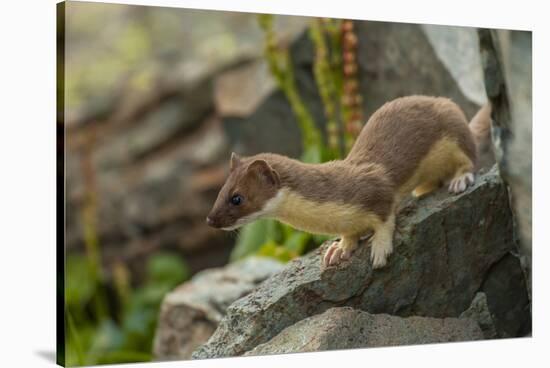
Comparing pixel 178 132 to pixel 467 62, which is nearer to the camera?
pixel 467 62

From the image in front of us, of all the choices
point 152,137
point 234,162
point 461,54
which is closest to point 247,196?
point 234,162

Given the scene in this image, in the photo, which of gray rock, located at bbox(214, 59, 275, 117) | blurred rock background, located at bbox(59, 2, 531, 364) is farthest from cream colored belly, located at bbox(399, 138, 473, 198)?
gray rock, located at bbox(214, 59, 275, 117)

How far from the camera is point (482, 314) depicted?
4.65 metres

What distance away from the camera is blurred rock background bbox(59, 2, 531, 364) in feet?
21.9

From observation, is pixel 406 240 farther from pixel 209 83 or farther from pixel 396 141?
pixel 209 83

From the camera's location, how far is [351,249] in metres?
4.15

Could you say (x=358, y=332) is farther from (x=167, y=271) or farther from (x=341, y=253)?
(x=167, y=271)

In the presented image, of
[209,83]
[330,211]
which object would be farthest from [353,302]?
[209,83]

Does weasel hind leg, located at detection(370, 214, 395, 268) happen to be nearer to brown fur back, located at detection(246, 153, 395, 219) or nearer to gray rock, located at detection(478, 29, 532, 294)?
brown fur back, located at detection(246, 153, 395, 219)

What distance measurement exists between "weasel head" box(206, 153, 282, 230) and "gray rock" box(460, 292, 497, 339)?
1.48 meters

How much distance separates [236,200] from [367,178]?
27.1 inches

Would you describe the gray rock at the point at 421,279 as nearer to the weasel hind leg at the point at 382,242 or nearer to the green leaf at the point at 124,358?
the weasel hind leg at the point at 382,242

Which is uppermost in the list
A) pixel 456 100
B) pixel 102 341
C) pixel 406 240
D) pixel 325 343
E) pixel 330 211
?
pixel 456 100

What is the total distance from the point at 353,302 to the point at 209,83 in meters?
4.51
